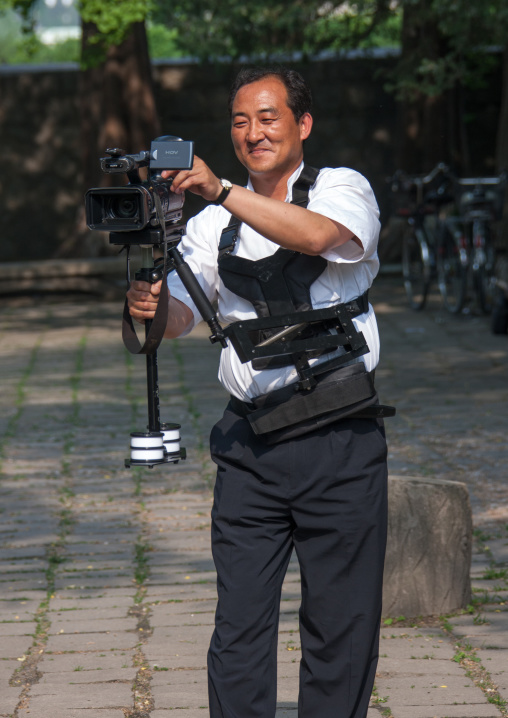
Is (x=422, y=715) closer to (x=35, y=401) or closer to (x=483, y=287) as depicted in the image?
(x=35, y=401)

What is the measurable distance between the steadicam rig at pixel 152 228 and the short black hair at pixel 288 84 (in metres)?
0.41

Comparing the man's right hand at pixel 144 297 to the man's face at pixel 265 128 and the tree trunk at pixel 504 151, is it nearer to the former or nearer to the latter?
the man's face at pixel 265 128

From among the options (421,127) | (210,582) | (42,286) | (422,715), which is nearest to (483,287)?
(421,127)

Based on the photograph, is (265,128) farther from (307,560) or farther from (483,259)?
(483,259)

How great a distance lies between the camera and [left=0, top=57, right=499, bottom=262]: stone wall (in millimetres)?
18516

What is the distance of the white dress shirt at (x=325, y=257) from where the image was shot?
9.41 ft

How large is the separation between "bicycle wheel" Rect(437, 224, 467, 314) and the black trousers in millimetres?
9317

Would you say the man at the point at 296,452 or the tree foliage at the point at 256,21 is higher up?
the tree foliage at the point at 256,21

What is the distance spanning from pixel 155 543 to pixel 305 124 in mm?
2957

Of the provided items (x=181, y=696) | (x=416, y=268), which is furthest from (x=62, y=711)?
(x=416, y=268)

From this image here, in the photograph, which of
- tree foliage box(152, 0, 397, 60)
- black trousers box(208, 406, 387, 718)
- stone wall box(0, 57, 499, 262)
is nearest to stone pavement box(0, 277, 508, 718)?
black trousers box(208, 406, 387, 718)

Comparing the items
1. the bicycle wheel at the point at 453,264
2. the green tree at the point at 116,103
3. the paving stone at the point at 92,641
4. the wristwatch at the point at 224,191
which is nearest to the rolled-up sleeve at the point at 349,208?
the wristwatch at the point at 224,191

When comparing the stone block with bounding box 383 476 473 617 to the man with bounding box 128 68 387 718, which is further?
the stone block with bounding box 383 476 473 617

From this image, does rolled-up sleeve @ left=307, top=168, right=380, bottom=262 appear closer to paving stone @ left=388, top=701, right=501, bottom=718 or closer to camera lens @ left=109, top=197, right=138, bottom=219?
camera lens @ left=109, top=197, right=138, bottom=219
